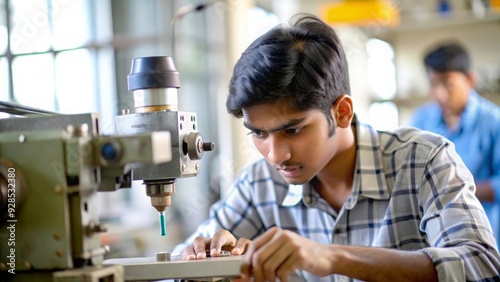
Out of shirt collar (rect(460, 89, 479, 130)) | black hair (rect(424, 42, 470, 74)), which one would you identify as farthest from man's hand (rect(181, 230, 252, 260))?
black hair (rect(424, 42, 470, 74))

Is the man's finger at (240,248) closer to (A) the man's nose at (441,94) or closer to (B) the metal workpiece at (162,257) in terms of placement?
(B) the metal workpiece at (162,257)

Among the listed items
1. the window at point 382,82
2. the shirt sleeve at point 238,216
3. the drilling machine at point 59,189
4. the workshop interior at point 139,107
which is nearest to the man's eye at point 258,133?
the workshop interior at point 139,107

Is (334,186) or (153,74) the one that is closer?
(153,74)

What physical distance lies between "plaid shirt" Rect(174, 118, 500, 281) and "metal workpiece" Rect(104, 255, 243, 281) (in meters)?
0.45

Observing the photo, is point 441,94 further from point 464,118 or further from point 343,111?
point 343,111

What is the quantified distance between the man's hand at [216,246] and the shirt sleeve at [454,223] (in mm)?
418

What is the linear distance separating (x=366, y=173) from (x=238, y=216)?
1.30 feet

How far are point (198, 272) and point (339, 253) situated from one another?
0.28m

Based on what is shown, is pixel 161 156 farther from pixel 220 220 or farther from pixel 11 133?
pixel 220 220

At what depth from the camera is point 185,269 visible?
48.9 inches

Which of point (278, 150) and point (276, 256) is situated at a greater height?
point (278, 150)

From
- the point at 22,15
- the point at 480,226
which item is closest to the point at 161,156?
the point at 480,226

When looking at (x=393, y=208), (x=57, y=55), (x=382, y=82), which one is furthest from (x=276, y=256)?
(x=382, y=82)

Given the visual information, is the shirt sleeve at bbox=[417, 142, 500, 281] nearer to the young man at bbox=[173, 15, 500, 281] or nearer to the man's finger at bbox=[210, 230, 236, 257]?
the young man at bbox=[173, 15, 500, 281]
